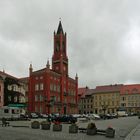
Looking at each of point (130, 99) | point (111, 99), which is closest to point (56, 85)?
point (111, 99)

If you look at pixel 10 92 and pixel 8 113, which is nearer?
pixel 8 113

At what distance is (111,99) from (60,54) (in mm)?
52322

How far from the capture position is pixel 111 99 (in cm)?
16400

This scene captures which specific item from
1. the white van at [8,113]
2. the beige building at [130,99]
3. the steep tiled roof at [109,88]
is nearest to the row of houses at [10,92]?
the white van at [8,113]

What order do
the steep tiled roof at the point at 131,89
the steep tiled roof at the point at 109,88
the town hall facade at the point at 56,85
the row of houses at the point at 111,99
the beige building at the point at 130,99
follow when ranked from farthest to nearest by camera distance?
the steep tiled roof at the point at 109,88
the steep tiled roof at the point at 131,89
the row of houses at the point at 111,99
the beige building at the point at 130,99
the town hall facade at the point at 56,85

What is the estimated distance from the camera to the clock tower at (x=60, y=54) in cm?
11919

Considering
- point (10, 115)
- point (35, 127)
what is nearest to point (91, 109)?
point (10, 115)

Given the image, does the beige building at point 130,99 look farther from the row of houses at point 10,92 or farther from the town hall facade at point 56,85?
the row of houses at point 10,92

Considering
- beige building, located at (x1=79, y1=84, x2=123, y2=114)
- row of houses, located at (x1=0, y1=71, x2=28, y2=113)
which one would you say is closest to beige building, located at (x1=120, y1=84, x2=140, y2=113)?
beige building, located at (x1=79, y1=84, x2=123, y2=114)

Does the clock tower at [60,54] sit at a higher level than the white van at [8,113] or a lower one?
higher

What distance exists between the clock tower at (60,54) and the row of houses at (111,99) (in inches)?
1766

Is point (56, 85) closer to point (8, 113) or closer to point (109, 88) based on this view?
point (8, 113)

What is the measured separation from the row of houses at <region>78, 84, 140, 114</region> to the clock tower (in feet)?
147

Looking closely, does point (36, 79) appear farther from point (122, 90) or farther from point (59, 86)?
point (122, 90)
